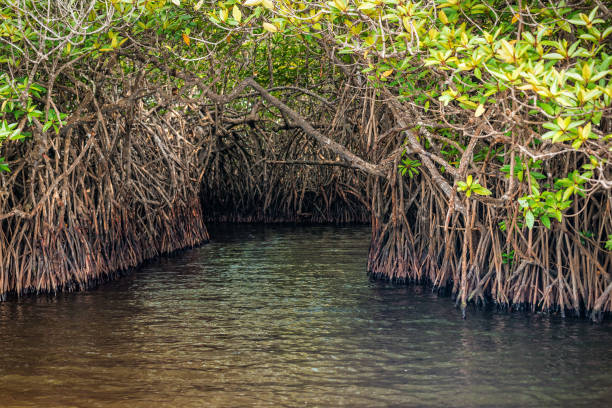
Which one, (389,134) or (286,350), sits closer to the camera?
(286,350)

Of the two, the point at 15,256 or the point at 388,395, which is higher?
the point at 15,256

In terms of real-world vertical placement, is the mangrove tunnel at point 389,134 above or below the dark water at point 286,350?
above

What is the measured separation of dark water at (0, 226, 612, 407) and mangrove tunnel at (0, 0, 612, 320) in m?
0.43

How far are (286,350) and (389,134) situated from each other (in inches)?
107

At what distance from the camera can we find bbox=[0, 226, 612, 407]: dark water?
469 centimetres

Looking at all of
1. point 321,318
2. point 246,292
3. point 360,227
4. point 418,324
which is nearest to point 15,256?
point 246,292

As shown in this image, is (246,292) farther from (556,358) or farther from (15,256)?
(556,358)

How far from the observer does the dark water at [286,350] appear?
15.4ft

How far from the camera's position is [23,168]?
25.5 ft

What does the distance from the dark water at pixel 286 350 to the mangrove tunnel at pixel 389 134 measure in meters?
0.43

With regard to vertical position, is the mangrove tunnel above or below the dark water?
above

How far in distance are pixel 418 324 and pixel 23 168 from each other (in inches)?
166

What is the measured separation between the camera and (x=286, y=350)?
569cm

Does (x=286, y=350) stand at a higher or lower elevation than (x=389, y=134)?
lower
